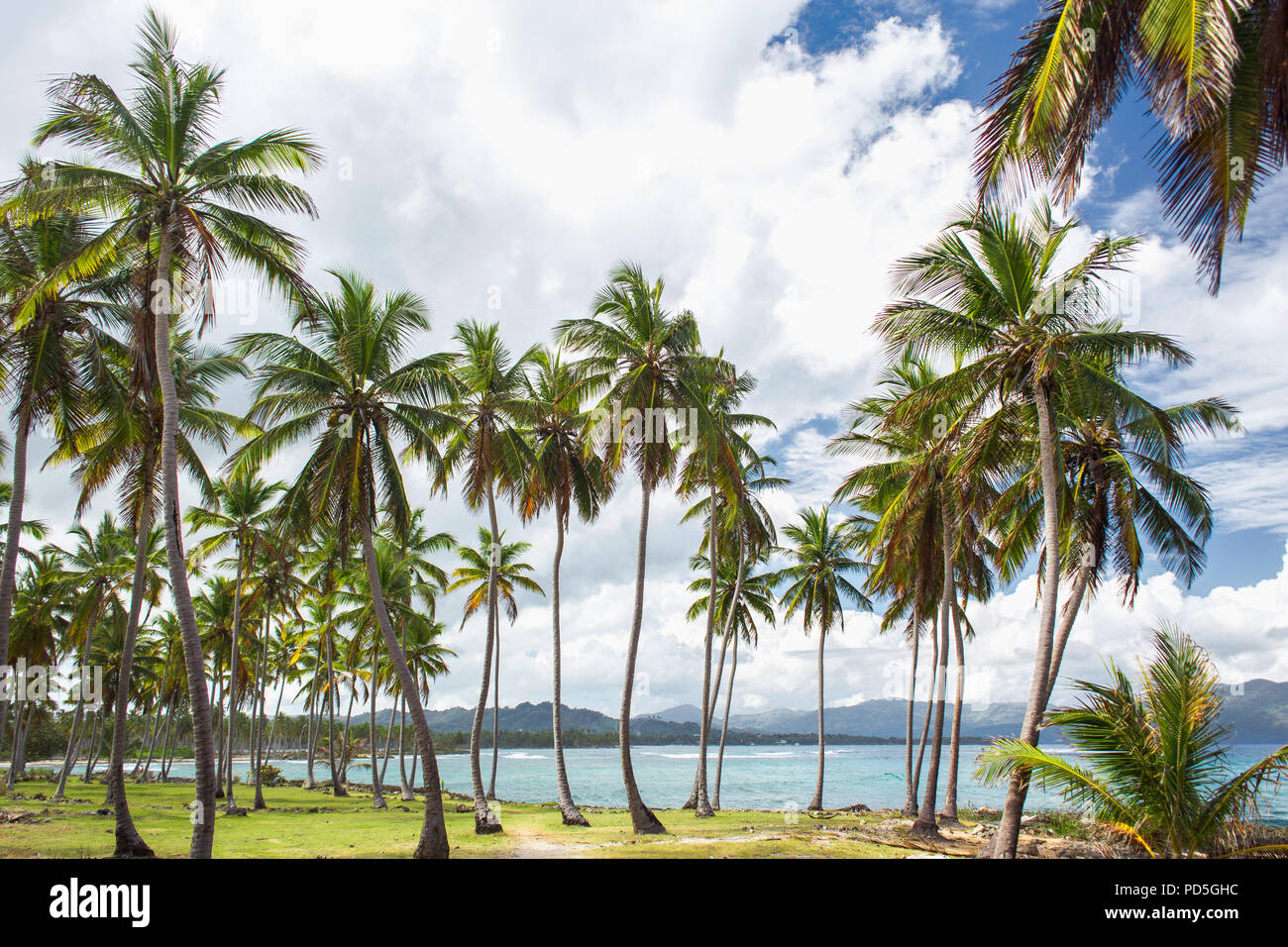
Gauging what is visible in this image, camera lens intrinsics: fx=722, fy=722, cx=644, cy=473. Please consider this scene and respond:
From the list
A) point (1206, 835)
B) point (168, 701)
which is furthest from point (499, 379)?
point (168, 701)

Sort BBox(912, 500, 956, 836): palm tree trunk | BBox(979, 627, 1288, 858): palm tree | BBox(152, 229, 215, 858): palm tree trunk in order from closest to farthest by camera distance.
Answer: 1. BBox(979, 627, 1288, 858): palm tree
2. BBox(152, 229, 215, 858): palm tree trunk
3. BBox(912, 500, 956, 836): palm tree trunk

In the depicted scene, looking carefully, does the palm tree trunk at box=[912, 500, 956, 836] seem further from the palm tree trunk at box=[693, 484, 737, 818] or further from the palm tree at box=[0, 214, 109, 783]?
the palm tree at box=[0, 214, 109, 783]

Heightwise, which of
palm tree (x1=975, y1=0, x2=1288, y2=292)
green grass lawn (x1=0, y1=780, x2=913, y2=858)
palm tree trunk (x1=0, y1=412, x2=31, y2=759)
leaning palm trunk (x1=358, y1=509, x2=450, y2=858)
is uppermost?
palm tree (x1=975, y1=0, x2=1288, y2=292)

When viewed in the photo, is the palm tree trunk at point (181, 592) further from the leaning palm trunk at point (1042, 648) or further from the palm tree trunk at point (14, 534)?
the leaning palm trunk at point (1042, 648)

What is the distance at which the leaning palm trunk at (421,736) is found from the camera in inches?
538

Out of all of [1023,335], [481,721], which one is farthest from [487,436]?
[1023,335]

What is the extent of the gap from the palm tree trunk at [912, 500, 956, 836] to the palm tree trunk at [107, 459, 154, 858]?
16722mm

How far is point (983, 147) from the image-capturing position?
6.62 m

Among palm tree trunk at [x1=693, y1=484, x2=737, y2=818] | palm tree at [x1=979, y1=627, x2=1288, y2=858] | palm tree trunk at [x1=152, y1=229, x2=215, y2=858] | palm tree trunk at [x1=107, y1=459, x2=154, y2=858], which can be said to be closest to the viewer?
palm tree at [x1=979, y1=627, x2=1288, y2=858]

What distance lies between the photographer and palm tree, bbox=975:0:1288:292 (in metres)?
5.11

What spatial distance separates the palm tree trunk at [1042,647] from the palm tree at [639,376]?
26.0 ft

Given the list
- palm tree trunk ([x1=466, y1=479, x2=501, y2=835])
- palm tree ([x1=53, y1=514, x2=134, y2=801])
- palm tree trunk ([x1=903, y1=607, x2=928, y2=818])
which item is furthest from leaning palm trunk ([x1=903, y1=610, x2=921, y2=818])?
palm tree ([x1=53, y1=514, x2=134, y2=801])

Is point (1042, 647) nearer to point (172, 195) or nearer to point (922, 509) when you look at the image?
point (922, 509)
